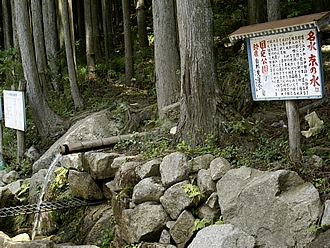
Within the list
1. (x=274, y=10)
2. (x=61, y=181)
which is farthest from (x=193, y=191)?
(x=274, y=10)

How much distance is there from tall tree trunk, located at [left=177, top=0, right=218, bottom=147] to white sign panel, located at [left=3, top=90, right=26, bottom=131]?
4.72 metres

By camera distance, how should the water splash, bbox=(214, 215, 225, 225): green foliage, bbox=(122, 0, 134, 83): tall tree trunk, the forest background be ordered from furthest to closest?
1. bbox=(122, 0, 134, 83): tall tree trunk
2. the water splash
3. the forest background
4. bbox=(214, 215, 225, 225): green foliage

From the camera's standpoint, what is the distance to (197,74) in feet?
21.7

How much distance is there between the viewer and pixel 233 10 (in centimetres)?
1541

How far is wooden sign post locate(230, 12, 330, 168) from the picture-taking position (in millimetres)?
5016

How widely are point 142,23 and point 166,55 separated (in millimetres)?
6843

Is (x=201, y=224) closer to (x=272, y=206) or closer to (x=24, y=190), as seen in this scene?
(x=272, y=206)

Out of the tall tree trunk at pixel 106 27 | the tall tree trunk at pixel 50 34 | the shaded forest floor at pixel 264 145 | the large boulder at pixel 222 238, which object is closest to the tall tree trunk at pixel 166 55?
the shaded forest floor at pixel 264 145

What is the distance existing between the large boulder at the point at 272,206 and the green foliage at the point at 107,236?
2.14 meters

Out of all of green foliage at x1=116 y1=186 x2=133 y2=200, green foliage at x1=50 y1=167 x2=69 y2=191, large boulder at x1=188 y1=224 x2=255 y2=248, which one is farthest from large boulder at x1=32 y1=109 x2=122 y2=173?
large boulder at x1=188 y1=224 x2=255 y2=248

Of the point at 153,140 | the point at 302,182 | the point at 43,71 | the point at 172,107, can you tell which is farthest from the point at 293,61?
the point at 43,71

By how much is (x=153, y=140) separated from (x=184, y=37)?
1816mm

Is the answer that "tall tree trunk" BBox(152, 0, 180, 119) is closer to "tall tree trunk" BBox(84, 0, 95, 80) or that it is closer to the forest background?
the forest background

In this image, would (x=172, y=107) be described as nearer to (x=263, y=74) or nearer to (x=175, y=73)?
(x=175, y=73)
